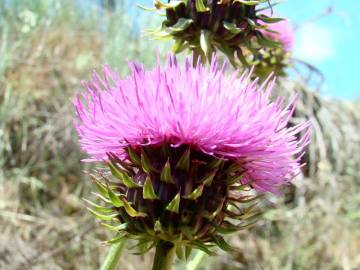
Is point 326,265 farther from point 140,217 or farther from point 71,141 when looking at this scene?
point 140,217

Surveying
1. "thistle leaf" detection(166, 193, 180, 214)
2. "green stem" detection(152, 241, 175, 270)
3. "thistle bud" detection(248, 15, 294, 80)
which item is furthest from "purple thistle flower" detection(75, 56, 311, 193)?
"thistle bud" detection(248, 15, 294, 80)

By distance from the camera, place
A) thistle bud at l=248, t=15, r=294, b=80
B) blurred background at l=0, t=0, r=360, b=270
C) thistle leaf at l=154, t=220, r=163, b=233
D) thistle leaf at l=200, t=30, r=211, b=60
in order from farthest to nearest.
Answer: blurred background at l=0, t=0, r=360, b=270, thistle bud at l=248, t=15, r=294, b=80, thistle leaf at l=200, t=30, r=211, b=60, thistle leaf at l=154, t=220, r=163, b=233

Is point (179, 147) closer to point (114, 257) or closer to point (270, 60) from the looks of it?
point (114, 257)

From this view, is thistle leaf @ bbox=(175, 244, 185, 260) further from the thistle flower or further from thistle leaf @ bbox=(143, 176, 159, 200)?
thistle leaf @ bbox=(143, 176, 159, 200)

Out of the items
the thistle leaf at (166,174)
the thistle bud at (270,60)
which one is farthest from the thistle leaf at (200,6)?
the thistle leaf at (166,174)

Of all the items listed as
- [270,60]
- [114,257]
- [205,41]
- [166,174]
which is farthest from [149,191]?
[270,60]

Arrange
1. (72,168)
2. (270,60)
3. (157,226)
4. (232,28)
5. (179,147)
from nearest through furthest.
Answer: (157,226) < (179,147) < (232,28) < (270,60) < (72,168)
